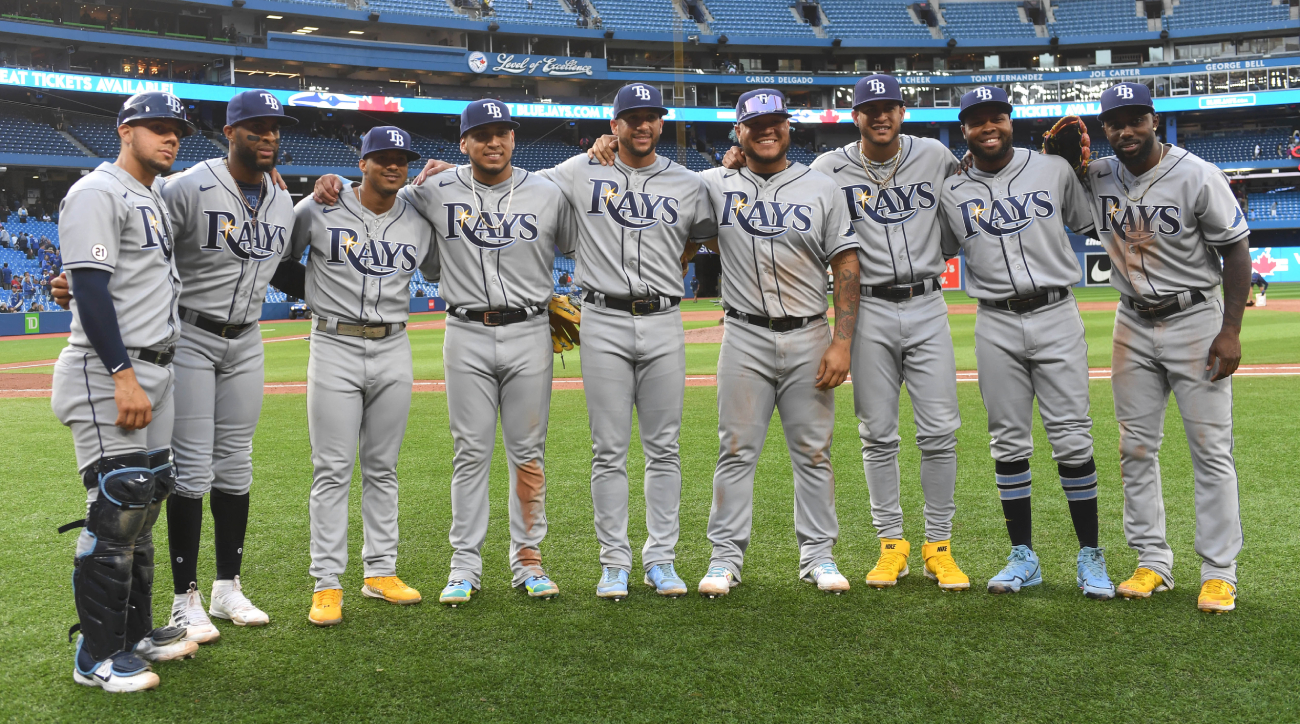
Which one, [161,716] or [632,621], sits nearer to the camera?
[161,716]

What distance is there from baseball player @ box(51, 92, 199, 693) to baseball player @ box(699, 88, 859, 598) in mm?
2502

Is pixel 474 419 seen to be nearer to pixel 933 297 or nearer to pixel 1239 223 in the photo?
pixel 933 297

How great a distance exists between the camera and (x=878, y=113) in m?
4.68

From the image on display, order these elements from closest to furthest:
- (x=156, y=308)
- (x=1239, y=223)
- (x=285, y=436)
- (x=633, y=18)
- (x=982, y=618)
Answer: (x=156, y=308)
(x=982, y=618)
(x=1239, y=223)
(x=285, y=436)
(x=633, y=18)

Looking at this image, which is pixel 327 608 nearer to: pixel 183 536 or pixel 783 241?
pixel 183 536

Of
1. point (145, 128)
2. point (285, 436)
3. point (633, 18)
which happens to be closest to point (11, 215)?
point (633, 18)

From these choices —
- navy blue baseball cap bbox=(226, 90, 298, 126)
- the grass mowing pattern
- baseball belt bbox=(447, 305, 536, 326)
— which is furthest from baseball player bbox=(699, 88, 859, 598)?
navy blue baseball cap bbox=(226, 90, 298, 126)

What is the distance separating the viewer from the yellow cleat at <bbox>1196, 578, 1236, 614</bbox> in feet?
13.1

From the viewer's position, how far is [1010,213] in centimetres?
459

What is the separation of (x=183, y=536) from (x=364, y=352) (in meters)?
1.14

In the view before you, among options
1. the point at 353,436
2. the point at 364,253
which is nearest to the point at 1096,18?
the point at 364,253

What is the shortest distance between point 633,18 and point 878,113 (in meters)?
47.6

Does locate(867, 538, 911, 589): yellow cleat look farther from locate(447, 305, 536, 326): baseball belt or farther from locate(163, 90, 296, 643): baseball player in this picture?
locate(163, 90, 296, 643): baseball player

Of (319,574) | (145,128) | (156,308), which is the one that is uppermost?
(145,128)
